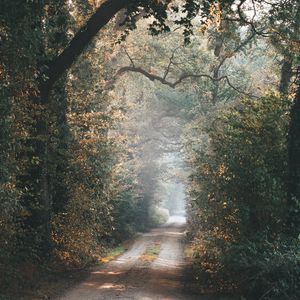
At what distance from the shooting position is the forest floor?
13.7m

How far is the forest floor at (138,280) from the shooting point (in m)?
13.7

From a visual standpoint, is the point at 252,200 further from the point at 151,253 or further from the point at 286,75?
the point at 151,253

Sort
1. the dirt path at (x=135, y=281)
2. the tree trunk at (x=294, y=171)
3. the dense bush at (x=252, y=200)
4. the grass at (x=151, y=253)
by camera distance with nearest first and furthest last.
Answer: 1. the dense bush at (x=252, y=200)
2. the tree trunk at (x=294, y=171)
3. the dirt path at (x=135, y=281)
4. the grass at (x=151, y=253)

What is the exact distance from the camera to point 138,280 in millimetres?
16750

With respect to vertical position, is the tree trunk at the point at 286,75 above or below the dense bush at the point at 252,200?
above

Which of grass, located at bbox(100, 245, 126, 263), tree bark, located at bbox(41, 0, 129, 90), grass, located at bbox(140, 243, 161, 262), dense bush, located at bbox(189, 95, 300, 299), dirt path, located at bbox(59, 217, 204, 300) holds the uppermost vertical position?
tree bark, located at bbox(41, 0, 129, 90)

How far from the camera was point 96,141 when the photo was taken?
1988cm

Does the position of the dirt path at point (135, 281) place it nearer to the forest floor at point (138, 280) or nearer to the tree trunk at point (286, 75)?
the forest floor at point (138, 280)

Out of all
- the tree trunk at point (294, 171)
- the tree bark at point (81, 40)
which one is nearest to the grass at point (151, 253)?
the tree bark at point (81, 40)

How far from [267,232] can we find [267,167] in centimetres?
185

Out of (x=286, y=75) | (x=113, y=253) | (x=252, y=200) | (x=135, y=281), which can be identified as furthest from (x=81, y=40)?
(x=113, y=253)

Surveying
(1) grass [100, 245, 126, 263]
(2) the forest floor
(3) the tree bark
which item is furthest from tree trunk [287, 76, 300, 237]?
(1) grass [100, 245, 126, 263]

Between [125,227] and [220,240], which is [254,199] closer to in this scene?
[220,240]

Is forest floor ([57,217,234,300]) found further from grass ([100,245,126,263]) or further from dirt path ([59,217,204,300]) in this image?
grass ([100,245,126,263])
